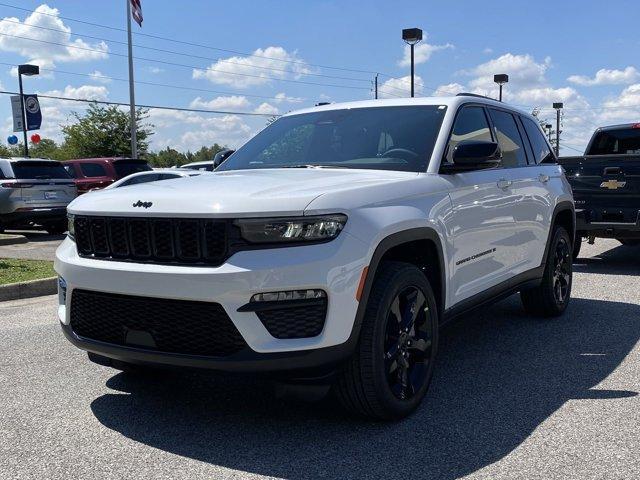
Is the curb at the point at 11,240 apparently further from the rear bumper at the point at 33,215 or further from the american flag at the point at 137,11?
the american flag at the point at 137,11

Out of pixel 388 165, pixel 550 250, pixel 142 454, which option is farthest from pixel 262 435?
pixel 550 250

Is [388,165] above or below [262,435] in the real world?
above

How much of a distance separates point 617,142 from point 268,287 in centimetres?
921

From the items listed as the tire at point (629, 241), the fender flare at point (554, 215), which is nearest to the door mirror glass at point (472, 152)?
the fender flare at point (554, 215)

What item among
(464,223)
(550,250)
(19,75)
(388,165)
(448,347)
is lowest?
(448,347)

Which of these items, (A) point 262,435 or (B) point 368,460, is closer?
(B) point 368,460

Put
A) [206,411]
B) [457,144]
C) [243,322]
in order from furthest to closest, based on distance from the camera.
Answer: [457,144], [206,411], [243,322]

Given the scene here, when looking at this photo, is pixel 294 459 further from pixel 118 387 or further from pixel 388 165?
pixel 388 165

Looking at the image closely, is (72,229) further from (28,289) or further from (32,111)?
(32,111)

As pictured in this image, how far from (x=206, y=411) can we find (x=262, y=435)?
520mm

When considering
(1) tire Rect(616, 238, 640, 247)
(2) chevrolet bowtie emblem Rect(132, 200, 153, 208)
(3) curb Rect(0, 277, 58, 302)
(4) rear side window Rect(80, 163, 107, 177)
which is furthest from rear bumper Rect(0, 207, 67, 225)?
(2) chevrolet bowtie emblem Rect(132, 200, 153, 208)

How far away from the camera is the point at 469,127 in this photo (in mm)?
4883

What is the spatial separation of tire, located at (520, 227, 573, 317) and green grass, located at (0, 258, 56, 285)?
19.3 feet

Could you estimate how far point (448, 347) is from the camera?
5.35m
